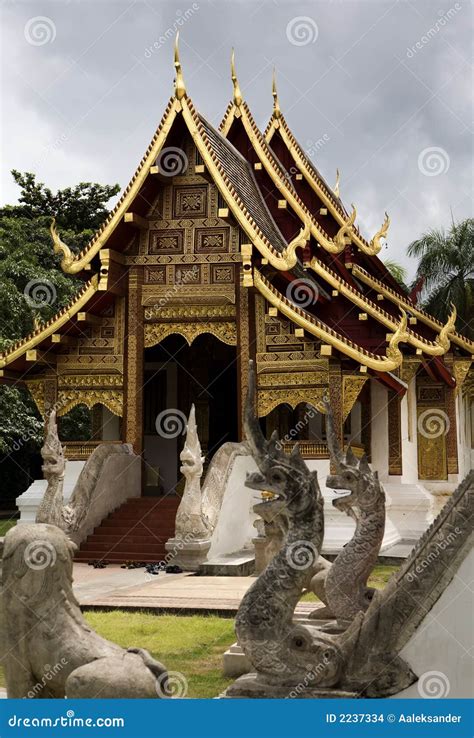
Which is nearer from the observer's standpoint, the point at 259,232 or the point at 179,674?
the point at 179,674

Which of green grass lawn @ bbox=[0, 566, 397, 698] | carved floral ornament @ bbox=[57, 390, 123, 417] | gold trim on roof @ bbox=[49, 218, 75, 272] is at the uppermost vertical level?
gold trim on roof @ bbox=[49, 218, 75, 272]

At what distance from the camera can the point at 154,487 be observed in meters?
16.6

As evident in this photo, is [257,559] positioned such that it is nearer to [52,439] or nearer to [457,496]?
[52,439]

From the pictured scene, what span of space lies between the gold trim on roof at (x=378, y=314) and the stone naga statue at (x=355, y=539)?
8.80m

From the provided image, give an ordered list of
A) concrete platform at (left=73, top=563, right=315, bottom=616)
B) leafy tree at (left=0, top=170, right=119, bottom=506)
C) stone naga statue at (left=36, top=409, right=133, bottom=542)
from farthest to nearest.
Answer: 1. leafy tree at (left=0, top=170, right=119, bottom=506)
2. stone naga statue at (left=36, top=409, right=133, bottom=542)
3. concrete platform at (left=73, top=563, right=315, bottom=616)

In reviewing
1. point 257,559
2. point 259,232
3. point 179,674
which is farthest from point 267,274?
Result: point 179,674

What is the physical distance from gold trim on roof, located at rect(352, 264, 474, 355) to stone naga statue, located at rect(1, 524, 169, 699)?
13031mm

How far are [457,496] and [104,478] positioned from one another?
9002 mm

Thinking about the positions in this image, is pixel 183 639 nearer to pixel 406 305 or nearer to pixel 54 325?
pixel 54 325

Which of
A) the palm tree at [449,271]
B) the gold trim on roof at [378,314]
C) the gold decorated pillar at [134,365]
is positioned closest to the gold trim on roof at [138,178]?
the gold decorated pillar at [134,365]

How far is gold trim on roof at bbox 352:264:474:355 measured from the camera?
16.8 metres

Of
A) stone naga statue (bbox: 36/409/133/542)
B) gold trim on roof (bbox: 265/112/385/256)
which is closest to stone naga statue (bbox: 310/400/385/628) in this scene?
stone naga statue (bbox: 36/409/133/542)

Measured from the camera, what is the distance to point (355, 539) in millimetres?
5809

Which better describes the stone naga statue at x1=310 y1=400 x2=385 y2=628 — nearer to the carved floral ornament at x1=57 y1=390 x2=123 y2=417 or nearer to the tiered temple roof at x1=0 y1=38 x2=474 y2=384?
the tiered temple roof at x1=0 y1=38 x2=474 y2=384
